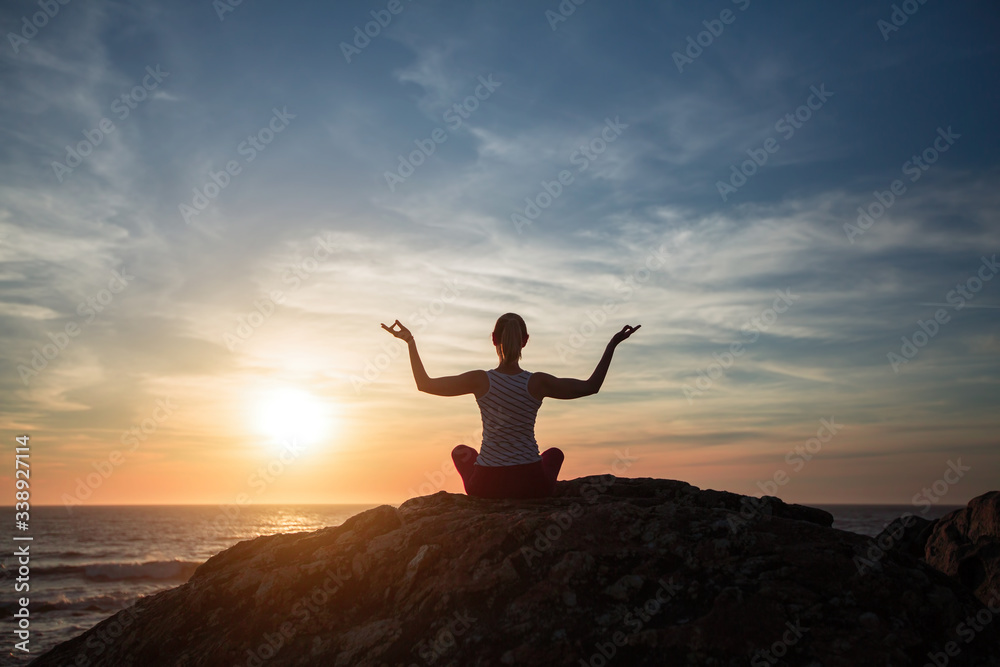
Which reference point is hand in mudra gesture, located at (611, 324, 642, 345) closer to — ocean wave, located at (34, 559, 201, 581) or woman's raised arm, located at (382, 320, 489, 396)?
woman's raised arm, located at (382, 320, 489, 396)

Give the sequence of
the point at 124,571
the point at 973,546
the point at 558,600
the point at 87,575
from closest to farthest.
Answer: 1. the point at 558,600
2. the point at 973,546
3. the point at 87,575
4. the point at 124,571

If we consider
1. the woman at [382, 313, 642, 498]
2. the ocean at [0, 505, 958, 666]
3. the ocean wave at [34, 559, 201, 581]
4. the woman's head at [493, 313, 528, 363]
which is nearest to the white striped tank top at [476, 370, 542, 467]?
the woman at [382, 313, 642, 498]

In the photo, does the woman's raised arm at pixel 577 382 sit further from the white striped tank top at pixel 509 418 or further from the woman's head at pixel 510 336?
the woman's head at pixel 510 336

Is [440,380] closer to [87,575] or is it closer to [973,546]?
[973,546]

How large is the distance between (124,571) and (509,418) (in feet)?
164

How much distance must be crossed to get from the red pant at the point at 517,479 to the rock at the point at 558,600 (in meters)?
0.45

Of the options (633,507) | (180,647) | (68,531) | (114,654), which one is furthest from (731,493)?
(68,531)

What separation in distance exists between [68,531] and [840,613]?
11081 centimetres

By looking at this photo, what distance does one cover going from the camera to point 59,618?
27891 millimetres

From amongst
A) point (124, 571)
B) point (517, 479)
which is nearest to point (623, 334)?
point (517, 479)

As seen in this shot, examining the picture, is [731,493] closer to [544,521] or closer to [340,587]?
[544,521]

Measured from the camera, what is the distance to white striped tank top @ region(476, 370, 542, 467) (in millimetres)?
6586

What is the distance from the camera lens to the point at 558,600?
15.0 ft

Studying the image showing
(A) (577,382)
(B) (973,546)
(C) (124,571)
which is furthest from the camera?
(C) (124,571)
